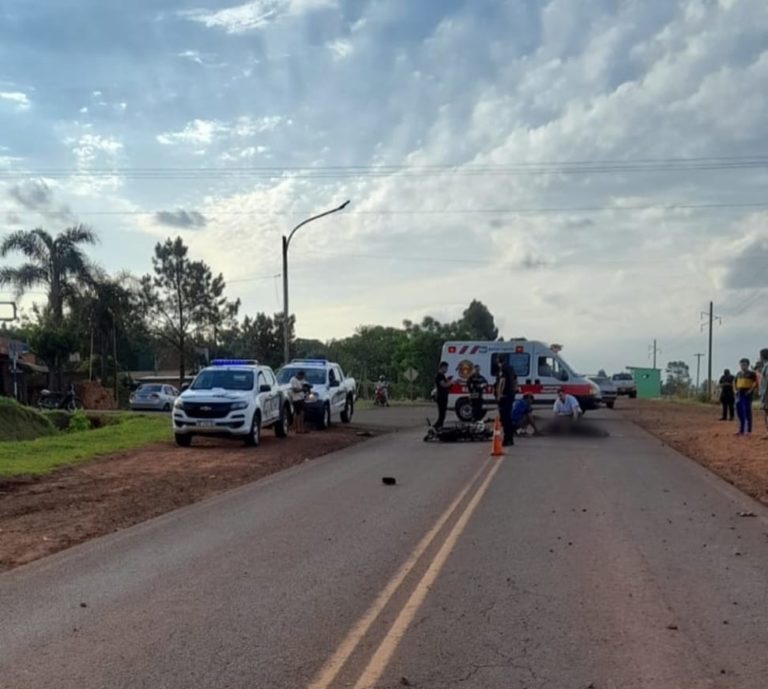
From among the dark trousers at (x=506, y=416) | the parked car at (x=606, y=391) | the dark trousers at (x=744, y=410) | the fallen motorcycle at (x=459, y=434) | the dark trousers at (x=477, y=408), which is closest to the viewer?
the dark trousers at (x=506, y=416)

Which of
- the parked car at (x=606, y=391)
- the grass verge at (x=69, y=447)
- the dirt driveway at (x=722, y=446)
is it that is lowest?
the grass verge at (x=69, y=447)

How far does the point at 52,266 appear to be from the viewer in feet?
152

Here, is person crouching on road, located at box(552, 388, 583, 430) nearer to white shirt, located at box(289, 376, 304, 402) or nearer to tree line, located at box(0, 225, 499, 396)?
white shirt, located at box(289, 376, 304, 402)

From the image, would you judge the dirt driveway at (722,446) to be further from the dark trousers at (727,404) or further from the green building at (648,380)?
the green building at (648,380)

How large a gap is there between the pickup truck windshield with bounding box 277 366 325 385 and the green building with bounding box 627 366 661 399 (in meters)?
58.6

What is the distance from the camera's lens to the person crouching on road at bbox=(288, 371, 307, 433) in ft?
80.2

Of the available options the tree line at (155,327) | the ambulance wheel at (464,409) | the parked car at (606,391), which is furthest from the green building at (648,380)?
the ambulance wheel at (464,409)

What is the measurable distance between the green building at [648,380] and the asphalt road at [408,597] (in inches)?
2797

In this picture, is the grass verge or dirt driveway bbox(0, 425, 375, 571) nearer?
dirt driveway bbox(0, 425, 375, 571)

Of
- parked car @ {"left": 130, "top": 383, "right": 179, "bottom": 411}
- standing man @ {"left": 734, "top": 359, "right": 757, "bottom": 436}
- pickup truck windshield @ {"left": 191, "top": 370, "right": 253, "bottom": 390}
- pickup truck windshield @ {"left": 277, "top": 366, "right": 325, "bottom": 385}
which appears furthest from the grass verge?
parked car @ {"left": 130, "top": 383, "right": 179, "bottom": 411}

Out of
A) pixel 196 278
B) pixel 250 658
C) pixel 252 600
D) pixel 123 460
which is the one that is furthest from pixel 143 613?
pixel 196 278

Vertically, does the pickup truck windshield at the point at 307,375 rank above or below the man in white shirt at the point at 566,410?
above

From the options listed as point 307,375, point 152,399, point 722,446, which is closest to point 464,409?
point 307,375

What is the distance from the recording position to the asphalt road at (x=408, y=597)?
5.36 m
